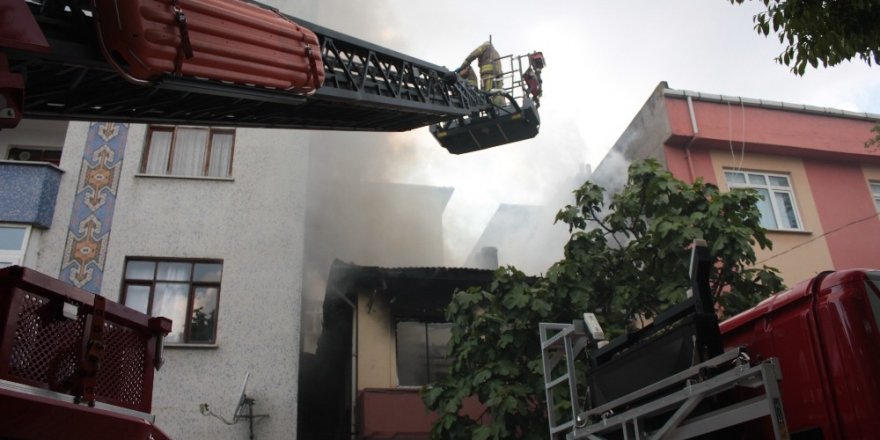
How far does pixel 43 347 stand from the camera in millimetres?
3000

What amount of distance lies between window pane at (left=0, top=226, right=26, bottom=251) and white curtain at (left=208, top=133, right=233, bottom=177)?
9.07ft

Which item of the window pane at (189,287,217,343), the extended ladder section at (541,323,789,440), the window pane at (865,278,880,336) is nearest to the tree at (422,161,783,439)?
the extended ladder section at (541,323,789,440)

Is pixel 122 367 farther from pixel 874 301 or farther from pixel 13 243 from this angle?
pixel 13 243

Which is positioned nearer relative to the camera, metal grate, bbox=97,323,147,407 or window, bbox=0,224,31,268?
metal grate, bbox=97,323,147,407

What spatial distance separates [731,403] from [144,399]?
10.2 ft

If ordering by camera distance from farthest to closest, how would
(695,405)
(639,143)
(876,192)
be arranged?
1. (639,143)
2. (876,192)
3. (695,405)

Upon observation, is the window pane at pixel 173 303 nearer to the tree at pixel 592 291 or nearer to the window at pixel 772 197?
Answer: the tree at pixel 592 291

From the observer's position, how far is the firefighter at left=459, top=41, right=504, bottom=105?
1006 cm

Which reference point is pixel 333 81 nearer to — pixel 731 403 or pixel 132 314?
pixel 132 314

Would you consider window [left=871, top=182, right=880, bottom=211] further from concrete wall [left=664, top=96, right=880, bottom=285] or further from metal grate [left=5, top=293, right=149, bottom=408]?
metal grate [left=5, top=293, right=149, bottom=408]

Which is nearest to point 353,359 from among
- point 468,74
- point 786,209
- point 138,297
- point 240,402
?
point 240,402

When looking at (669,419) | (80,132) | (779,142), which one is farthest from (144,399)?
(779,142)

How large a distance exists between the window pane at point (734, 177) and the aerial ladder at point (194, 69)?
8.28 meters

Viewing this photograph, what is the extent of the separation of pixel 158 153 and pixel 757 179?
10414mm
